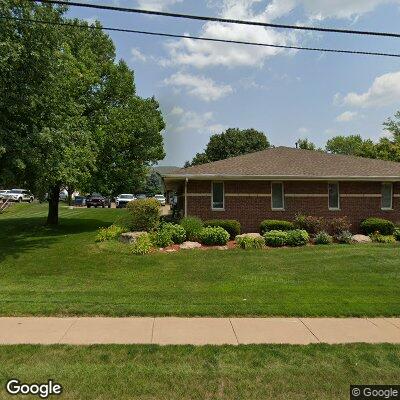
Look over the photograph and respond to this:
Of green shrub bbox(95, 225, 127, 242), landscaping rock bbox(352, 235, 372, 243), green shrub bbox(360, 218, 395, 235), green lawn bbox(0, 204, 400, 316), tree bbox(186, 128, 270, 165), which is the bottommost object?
green lawn bbox(0, 204, 400, 316)

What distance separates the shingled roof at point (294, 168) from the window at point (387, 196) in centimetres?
73

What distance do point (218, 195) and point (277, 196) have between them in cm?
289

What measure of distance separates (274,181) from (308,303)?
12.2 m

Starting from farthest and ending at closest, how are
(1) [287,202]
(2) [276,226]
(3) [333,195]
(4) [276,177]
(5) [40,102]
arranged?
1. (3) [333,195]
2. (1) [287,202]
3. (4) [276,177]
4. (2) [276,226]
5. (5) [40,102]

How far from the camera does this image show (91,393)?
483 cm

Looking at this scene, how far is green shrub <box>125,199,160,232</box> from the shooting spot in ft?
59.6

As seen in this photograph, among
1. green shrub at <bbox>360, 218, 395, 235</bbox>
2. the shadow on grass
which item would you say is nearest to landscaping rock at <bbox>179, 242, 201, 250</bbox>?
the shadow on grass

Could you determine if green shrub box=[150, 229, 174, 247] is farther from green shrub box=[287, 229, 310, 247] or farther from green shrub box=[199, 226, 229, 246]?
green shrub box=[287, 229, 310, 247]

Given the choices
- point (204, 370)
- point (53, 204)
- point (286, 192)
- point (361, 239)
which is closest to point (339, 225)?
point (361, 239)

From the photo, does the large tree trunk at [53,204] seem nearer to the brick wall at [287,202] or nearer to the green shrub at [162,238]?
the brick wall at [287,202]

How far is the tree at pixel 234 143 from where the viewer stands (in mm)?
70938

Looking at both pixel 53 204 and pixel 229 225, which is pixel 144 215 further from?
pixel 53 204

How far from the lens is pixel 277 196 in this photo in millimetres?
20766

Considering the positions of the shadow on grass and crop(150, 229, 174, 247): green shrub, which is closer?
crop(150, 229, 174, 247): green shrub
